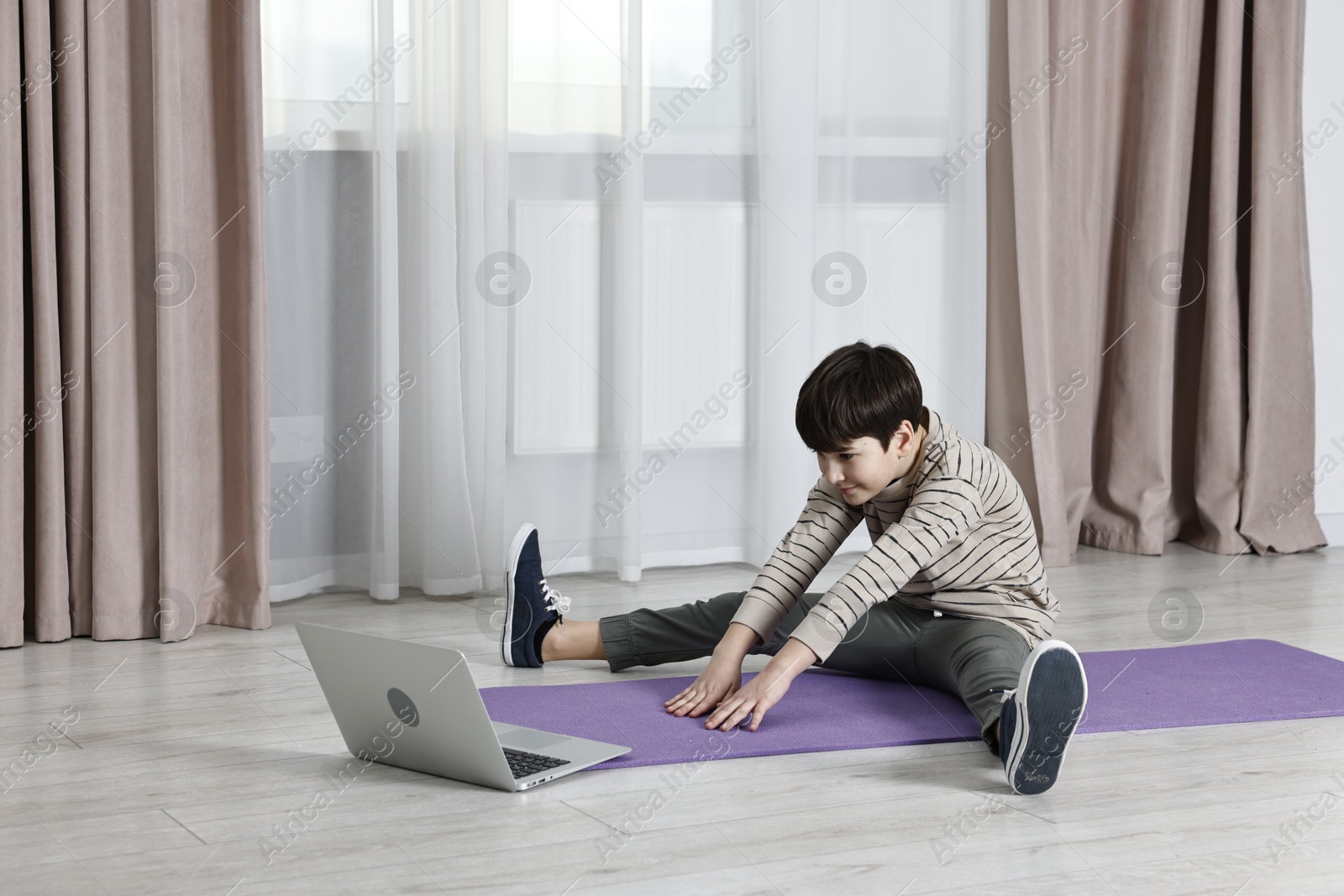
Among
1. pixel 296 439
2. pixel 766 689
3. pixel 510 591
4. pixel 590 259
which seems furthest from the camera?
pixel 590 259

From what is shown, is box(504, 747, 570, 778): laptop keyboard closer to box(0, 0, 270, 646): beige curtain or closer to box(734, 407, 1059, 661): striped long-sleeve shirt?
box(734, 407, 1059, 661): striped long-sleeve shirt

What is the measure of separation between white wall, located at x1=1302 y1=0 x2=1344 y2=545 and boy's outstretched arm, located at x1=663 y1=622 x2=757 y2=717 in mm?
2111

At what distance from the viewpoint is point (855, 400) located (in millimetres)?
1670

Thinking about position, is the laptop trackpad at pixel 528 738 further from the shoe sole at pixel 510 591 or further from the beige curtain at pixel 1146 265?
the beige curtain at pixel 1146 265

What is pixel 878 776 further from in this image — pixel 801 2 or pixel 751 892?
pixel 801 2

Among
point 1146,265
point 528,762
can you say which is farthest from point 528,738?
point 1146,265

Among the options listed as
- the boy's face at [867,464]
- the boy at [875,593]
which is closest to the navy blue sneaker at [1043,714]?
the boy at [875,593]

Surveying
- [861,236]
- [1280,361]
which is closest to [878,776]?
[861,236]

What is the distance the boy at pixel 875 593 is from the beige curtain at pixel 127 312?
0.66 m

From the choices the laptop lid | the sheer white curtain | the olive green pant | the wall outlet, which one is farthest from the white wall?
the laptop lid

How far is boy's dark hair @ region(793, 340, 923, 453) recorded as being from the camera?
1.67 m

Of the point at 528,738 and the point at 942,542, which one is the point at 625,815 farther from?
the point at 942,542

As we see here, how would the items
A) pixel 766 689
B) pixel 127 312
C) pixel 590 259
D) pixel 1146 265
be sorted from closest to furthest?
pixel 766 689 < pixel 127 312 < pixel 590 259 < pixel 1146 265

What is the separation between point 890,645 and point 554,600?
0.54 m
